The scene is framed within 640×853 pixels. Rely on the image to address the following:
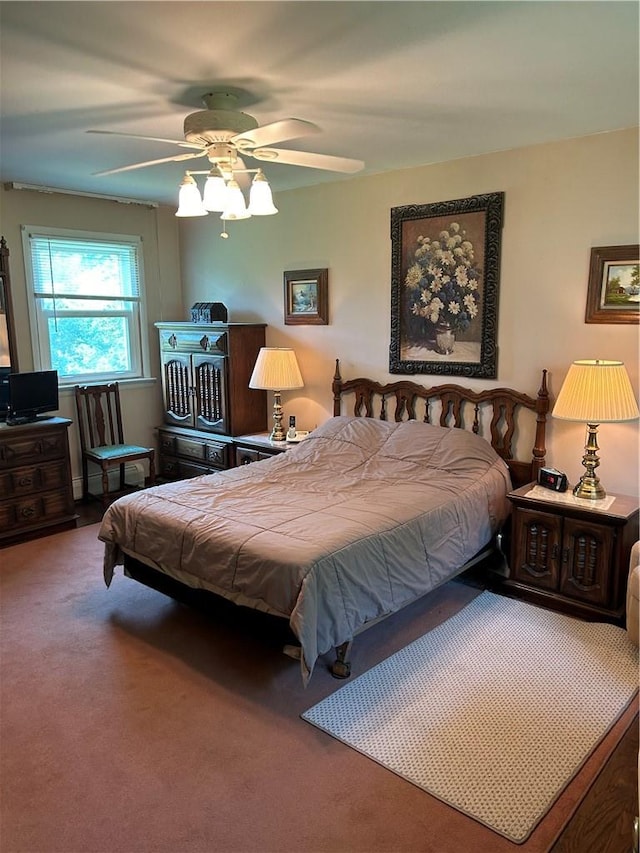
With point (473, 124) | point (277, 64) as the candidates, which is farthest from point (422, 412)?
point (277, 64)

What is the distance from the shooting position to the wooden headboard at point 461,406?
358 cm

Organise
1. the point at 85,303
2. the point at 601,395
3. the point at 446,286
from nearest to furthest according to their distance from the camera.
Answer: the point at 601,395 < the point at 446,286 < the point at 85,303

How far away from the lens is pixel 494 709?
7.88ft

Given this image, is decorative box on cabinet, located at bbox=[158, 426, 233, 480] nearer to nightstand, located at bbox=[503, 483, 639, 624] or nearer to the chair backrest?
the chair backrest

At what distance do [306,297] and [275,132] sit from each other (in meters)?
2.41

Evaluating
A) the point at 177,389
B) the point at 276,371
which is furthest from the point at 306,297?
A: the point at 177,389

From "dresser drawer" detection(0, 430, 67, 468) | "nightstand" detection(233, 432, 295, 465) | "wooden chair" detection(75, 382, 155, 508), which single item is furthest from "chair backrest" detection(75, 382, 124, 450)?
"nightstand" detection(233, 432, 295, 465)

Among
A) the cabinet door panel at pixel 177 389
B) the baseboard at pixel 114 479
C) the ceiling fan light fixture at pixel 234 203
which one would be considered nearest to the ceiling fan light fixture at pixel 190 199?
the ceiling fan light fixture at pixel 234 203

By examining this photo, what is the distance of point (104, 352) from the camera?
17.0ft

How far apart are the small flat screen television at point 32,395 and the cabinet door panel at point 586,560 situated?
12.0 ft

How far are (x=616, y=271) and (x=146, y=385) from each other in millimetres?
3960

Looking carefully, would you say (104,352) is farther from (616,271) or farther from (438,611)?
(616,271)

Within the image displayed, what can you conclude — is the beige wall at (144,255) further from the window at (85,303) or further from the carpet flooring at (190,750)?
the carpet flooring at (190,750)

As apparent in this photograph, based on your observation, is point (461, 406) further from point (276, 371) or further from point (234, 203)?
point (234, 203)
